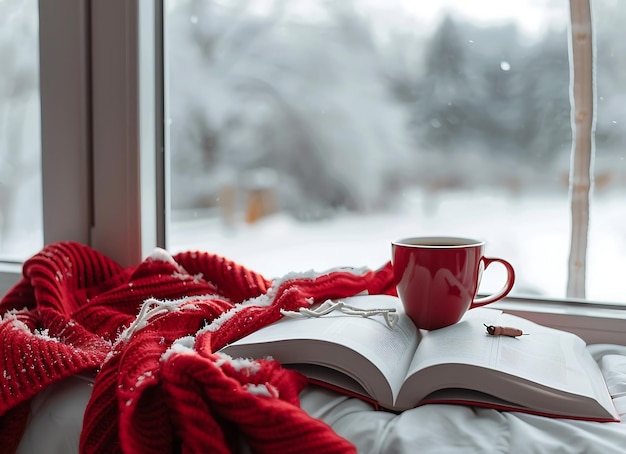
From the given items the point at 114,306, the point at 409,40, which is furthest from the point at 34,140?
the point at 409,40

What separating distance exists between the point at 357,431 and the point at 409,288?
0.76ft

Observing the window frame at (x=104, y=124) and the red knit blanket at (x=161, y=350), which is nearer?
the red knit blanket at (x=161, y=350)

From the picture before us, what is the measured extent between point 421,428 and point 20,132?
972 millimetres

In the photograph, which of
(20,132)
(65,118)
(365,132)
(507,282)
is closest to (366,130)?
(365,132)

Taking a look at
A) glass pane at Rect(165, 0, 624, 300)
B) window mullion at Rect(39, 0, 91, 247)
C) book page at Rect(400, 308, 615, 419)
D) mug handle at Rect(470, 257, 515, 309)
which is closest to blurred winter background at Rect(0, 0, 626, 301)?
glass pane at Rect(165, 0, 624, 300)

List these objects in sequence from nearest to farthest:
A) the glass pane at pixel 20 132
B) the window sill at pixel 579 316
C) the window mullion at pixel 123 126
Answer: the window sill at pixel 579 316 < the window mullion at pixel 123 126 < the glass pane at pixel 20 132

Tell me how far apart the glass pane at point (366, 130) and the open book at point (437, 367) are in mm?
355

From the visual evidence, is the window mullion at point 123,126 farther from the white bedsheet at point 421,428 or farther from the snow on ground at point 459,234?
the white bedsheet at point 421,428

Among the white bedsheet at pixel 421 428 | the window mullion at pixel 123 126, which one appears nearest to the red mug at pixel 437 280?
the white bedsheet at pixel 421 428

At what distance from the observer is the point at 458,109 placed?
97 centimetres

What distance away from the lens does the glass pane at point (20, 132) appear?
113 centimetres

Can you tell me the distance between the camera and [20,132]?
1.16m

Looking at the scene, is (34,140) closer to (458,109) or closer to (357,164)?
(357,164)

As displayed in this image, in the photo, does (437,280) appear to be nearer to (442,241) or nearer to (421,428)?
(442,241)
